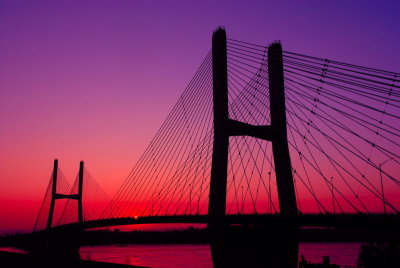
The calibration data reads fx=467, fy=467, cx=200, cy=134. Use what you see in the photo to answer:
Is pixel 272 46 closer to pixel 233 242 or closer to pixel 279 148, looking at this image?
pixel 279 148

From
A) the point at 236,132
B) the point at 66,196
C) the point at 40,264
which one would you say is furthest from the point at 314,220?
the point at 66,196

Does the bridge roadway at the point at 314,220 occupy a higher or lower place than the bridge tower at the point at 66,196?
lower

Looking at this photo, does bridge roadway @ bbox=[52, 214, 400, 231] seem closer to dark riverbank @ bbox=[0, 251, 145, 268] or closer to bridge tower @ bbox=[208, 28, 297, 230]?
bridge tower @ bbox=[208, 28, 297, 230]

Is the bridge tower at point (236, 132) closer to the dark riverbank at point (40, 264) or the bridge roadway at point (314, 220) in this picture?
the bridge roadway at point (314, 220)

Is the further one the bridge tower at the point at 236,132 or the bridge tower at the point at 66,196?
the bridge tower at the point at 66,196

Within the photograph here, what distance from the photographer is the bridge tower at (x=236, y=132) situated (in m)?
19.3

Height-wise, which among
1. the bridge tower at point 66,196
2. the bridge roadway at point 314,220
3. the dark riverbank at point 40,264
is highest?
the bridge tower at point 66,196

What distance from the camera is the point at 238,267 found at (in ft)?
63.9

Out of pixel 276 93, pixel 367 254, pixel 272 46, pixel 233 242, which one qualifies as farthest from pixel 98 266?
pixel 367 254

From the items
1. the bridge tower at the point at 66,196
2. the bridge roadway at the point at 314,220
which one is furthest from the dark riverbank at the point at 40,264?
the bridge tower at the point at 66,196

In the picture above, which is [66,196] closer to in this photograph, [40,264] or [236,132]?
[40,264]

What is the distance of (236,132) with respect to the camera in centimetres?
2064

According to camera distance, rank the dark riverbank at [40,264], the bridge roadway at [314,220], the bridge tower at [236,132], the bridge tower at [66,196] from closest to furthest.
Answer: the bridge roadway at [314,220] < the bridge tower at [236,132] < the dark riverbank at [40,264] < the bridge tower at [66,196]

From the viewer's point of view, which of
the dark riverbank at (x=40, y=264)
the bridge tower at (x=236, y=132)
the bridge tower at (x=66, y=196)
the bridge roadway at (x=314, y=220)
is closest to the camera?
the bridge roadway at (x=314, y=220)
